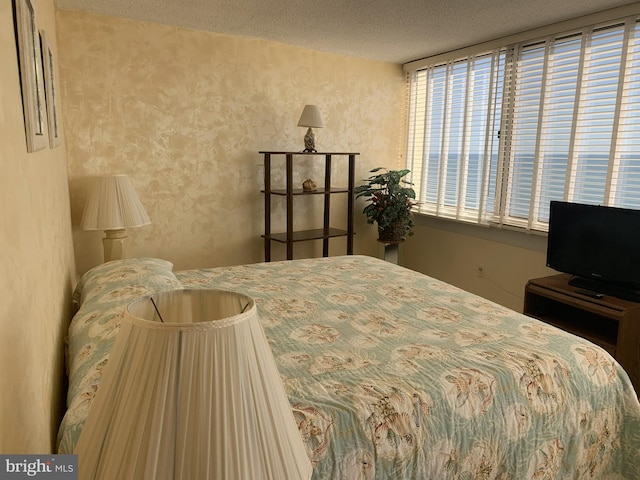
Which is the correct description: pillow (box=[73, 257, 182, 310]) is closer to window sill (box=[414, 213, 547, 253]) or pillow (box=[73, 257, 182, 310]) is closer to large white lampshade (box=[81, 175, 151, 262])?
large white lampshade (box=[81, 175, 151, 262])

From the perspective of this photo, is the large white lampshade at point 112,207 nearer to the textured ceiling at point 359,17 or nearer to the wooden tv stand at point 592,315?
the textured ceiling at point 359,17

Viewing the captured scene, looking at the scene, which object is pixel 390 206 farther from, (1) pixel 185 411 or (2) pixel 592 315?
(1) pixel 185 411

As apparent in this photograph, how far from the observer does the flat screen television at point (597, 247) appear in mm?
2701

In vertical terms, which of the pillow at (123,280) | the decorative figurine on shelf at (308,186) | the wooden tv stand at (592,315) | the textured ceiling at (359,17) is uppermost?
the textured ceiling at (359,17)

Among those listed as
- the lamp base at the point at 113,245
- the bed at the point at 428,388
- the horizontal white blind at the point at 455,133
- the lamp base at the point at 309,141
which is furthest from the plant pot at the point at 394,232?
the lamp base at the point at 113,245

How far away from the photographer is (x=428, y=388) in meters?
1.40

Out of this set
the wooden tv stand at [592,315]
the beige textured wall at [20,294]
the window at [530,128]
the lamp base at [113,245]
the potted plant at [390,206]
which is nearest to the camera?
the beige textured wall at [20,294]

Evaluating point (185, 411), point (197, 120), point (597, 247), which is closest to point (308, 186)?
point (197, 120)

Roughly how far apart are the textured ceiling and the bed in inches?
73.7

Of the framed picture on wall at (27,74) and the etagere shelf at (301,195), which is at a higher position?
the framed picture on wall at (27,74)

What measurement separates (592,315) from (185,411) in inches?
125

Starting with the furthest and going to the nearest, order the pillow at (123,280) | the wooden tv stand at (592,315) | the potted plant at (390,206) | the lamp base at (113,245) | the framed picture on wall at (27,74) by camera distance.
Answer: the potted plant at (390,206) < the lamp base at (113,245) < the wooden tv stand at (592,315) < the pillow at (123,280) < the framed picture on wall at (27,74)

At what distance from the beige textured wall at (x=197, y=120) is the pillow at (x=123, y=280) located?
1329mm

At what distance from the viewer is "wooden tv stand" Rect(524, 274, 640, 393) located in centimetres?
256
